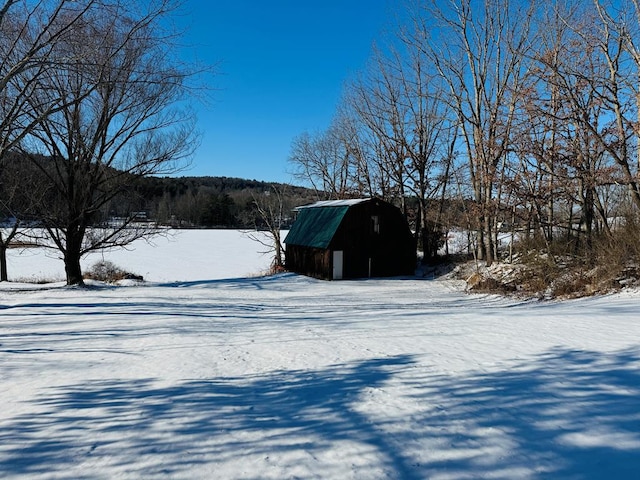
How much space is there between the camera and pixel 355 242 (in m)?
24.7

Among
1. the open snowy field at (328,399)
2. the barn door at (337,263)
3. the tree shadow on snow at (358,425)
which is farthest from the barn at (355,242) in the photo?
the tree shadow on snow at (358,425)

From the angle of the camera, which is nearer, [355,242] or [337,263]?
[337,263]

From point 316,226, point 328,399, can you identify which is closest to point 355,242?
point 316,226

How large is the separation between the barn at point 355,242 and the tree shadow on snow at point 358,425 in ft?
62.7

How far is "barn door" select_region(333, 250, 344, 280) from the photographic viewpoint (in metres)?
23.9

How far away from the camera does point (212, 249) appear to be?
49.4 meters

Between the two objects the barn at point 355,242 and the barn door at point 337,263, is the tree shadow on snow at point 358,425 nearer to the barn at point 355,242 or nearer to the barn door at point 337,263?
the barn door at point 337,263

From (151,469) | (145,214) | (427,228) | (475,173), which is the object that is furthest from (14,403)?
(427,228)

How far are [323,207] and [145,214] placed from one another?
11562mm

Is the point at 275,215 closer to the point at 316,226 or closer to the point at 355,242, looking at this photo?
the point at 316,226

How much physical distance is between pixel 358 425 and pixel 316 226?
22545 millimetres

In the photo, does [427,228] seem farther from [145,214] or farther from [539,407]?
[539,407]

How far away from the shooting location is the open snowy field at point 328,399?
10.0 ft

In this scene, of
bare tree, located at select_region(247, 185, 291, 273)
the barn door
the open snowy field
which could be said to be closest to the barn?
Result: the barn door
